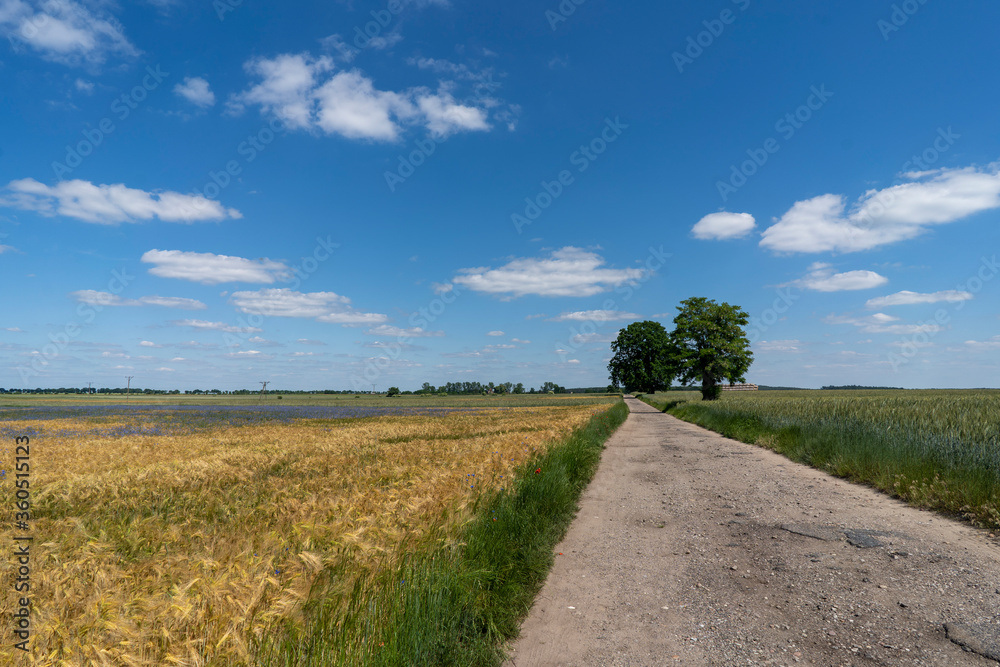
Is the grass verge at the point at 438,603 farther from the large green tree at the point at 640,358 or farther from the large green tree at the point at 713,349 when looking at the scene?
the large green tree at the point at 640,358

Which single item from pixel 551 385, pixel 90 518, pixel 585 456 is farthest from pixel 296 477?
pixel 551 385

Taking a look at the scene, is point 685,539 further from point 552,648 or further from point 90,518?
point 90,518

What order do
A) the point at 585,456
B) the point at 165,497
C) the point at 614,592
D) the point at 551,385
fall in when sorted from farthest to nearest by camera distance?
the point at 551,385 → the point at 585,456 → the point at 165,497 → the point at 614,592

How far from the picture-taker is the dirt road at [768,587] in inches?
149

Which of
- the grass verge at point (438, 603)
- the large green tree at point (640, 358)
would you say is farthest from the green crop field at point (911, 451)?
the large green tree at point (640, 358)

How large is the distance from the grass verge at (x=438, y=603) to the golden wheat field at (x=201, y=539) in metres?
0.14

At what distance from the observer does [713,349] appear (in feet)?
158

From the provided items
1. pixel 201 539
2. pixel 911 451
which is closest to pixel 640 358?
pixel 911 451

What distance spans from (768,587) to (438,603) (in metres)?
3.90

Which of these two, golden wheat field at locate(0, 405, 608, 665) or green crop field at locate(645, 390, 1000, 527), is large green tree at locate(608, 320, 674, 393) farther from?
golden wheat field at locate(0, 405, 608, 665)

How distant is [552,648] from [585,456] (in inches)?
343

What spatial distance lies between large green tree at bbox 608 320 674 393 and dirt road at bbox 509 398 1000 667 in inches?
3367

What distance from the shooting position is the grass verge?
8.00ft

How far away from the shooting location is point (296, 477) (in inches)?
305
